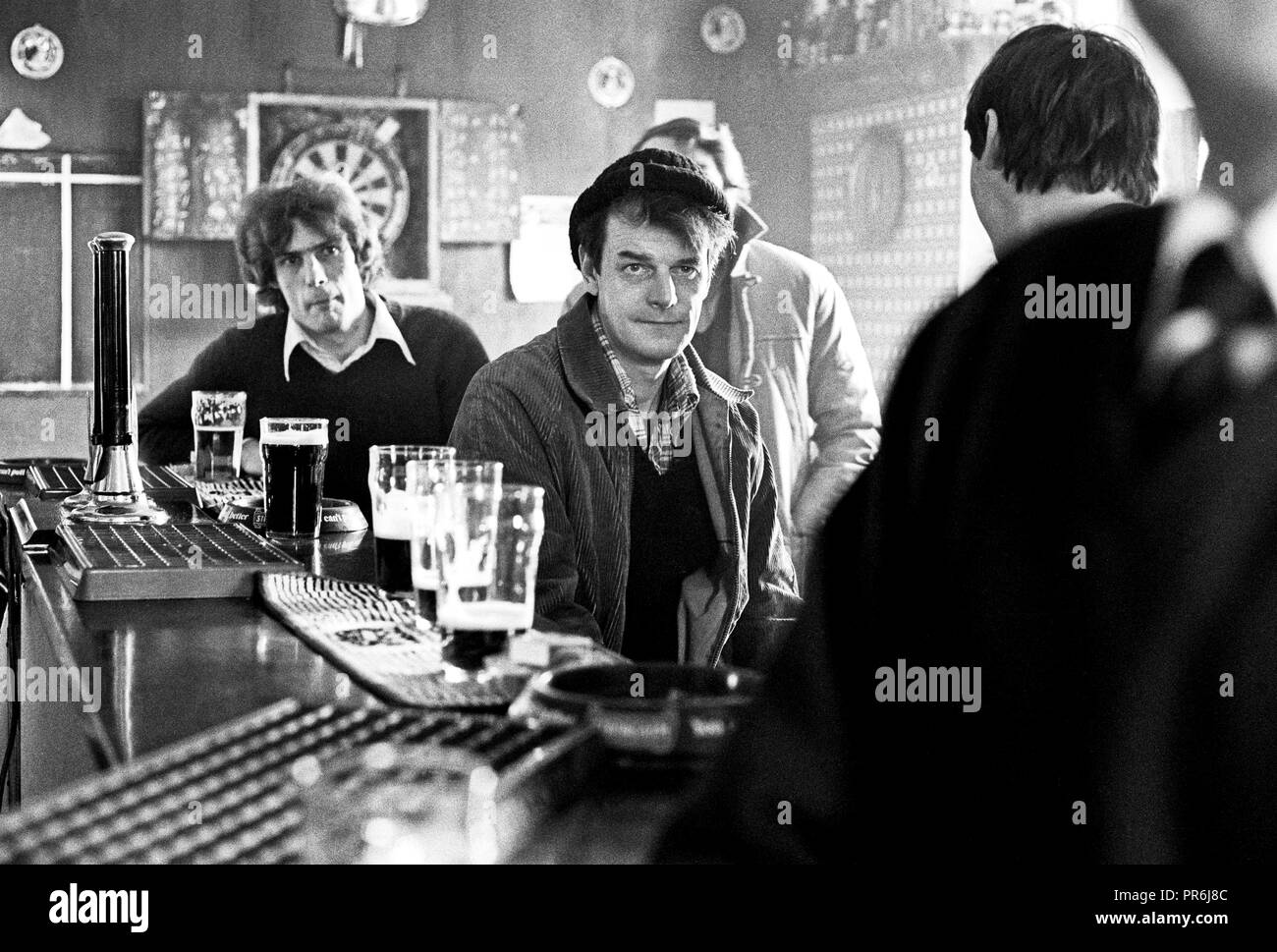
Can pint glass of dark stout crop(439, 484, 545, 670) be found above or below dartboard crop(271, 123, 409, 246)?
below

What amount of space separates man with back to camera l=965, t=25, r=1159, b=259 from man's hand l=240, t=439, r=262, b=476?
3.63 ft

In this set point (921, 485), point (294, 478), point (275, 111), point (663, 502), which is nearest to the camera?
point (921, 485)

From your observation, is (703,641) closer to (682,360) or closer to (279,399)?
(682,360)

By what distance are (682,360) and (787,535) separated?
0.86 meters

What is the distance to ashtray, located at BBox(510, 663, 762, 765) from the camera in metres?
0.79

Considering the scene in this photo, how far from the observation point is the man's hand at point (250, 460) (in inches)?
88.1

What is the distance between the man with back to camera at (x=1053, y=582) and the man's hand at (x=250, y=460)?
1710 mm

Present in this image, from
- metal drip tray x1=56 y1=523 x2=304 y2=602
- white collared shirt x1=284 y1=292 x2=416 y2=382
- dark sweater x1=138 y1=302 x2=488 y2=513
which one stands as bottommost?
metal drip tray x1=56 y1=523 x2=304 y2=602

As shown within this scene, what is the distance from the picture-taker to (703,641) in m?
1.75

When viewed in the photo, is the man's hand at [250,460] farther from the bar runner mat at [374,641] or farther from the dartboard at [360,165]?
the dartboard at [360,165]

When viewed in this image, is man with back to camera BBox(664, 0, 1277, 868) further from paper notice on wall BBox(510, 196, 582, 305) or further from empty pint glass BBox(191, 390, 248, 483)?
paper notice on wall BBox(510, 196, 582, 305)

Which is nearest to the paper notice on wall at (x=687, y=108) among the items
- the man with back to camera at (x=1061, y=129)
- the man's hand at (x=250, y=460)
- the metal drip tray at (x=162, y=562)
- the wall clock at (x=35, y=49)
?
the wall clock at (x=35, y=49)

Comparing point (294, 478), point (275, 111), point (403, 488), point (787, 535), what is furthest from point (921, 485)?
point (275, 111)

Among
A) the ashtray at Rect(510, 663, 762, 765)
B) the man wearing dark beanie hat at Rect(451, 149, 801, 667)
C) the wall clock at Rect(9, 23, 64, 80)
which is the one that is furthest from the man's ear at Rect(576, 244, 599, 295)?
the wall clock at Rect(9, 23, 64, 80)
